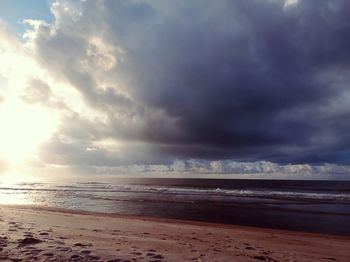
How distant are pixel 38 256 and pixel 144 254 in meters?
2.73

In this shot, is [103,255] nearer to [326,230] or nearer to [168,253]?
[168,253]

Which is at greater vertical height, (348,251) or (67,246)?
(67,246)

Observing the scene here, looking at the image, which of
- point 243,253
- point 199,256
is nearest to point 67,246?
point 199,256

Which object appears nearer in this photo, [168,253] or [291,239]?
[168,253]

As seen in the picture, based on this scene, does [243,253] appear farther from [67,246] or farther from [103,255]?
[67,246]

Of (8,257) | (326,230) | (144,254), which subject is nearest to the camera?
(8,257)

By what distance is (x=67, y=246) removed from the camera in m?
9.18

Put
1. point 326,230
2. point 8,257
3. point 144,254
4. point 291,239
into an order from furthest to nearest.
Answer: point 326,230 < point 291,239 < point 144,254 < point 8,257

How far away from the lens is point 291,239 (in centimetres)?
1470

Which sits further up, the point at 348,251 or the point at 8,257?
the point at 8,257

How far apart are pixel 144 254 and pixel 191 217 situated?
15.1 metres

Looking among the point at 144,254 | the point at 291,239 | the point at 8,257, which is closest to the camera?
the point at 8,257

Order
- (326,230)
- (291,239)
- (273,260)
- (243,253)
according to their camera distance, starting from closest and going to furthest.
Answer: (273,260)
(243,253)
(291,239)
(326,230)

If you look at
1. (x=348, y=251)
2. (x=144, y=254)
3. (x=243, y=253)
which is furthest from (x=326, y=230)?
(x=144, y=254)
